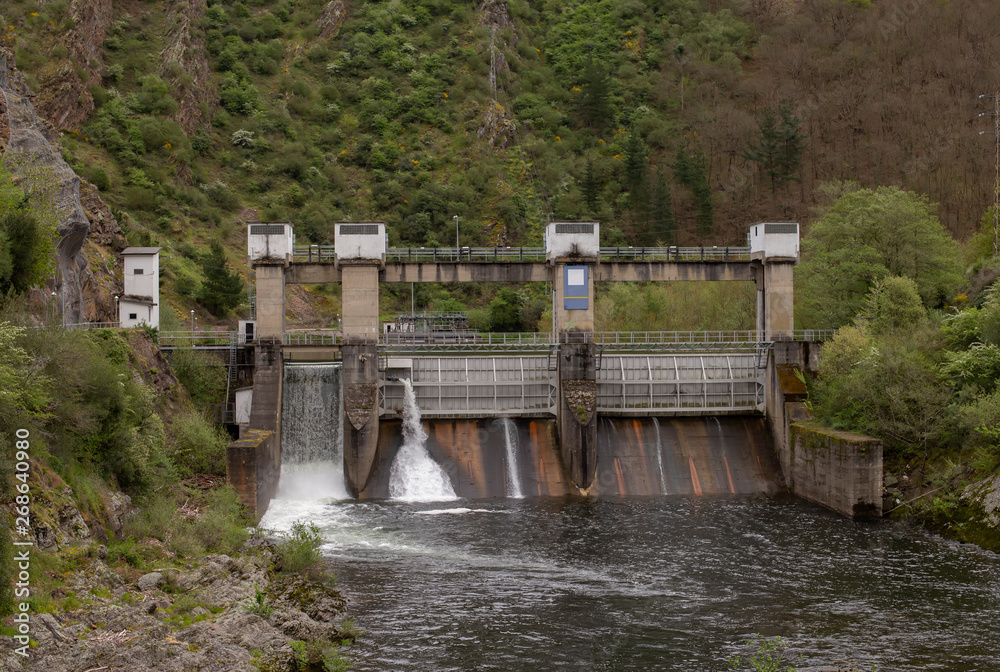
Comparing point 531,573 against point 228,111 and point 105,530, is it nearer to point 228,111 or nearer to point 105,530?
point 105,530

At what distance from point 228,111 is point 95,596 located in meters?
82.7

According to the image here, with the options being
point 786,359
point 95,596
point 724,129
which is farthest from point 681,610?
point 724,129

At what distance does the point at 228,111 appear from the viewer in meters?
93.4

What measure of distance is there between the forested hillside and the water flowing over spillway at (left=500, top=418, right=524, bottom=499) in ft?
109

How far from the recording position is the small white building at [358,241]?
40.8 m

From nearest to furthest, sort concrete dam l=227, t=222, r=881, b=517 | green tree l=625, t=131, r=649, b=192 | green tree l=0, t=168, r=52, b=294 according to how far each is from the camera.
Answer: green tree l=0, t=168, r=52, b=294
concrete dam l=227, t=222, r=881, b=517
green tree l=625, t=131, r=649, b=192

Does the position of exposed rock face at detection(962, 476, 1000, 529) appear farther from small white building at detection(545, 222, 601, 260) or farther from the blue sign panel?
small white building at detection(545, 222, 601, 260)

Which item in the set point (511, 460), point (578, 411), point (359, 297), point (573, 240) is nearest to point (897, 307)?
point (573, 240)

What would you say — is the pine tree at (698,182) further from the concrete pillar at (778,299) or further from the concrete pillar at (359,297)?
the concrete pillar at (359,297)

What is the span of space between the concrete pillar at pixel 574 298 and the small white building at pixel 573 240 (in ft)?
1.42

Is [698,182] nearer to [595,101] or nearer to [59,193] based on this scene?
[595,101]

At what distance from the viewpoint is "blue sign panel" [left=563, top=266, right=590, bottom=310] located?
41812mm

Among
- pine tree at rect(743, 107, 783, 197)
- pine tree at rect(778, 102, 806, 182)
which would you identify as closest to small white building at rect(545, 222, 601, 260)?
pine tree at rect(743, 107, 783, 197)

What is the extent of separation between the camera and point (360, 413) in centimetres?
3691
